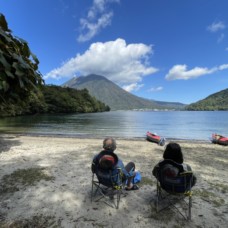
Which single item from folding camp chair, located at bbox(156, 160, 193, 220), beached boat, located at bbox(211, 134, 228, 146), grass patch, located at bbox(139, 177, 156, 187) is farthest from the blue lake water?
folding camp chair, located at bbox(156, 160, 193, 220)

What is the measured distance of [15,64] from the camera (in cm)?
183

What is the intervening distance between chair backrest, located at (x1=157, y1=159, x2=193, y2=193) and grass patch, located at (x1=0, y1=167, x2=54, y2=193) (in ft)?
12.3

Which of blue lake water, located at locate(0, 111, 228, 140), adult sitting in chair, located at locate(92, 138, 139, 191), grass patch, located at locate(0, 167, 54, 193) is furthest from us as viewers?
blue lake water, located at locate(0, 111, 228, 140)

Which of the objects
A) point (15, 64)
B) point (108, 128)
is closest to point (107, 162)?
point (15, 64)

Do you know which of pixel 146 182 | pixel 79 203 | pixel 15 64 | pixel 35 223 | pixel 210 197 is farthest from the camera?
pixel 146 182

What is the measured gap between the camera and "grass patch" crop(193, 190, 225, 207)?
4.70 m

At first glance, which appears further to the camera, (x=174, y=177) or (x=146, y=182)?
(x=146, y=182)

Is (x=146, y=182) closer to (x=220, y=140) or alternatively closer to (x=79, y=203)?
(x=79, y=203)

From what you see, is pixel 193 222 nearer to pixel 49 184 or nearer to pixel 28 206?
pixel 28 206

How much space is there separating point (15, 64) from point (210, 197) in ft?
17.9

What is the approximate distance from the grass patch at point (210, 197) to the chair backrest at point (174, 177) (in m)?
1.25

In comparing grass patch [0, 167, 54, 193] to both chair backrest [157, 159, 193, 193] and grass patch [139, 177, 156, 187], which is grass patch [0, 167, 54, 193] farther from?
chair backrest [157, 159, 193, 193]

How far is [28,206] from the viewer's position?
14.4 ft

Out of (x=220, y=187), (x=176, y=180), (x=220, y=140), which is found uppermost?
(x=176, y=180)
